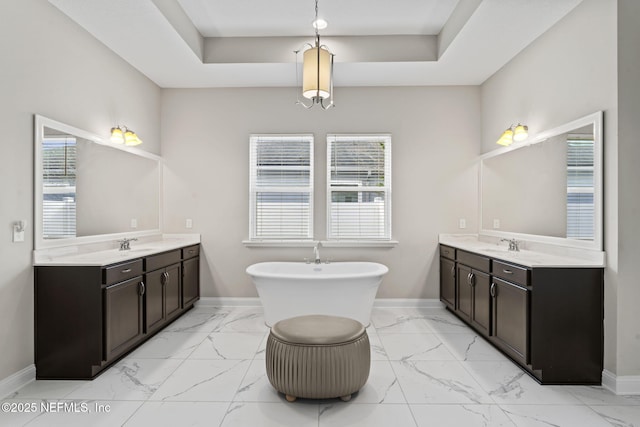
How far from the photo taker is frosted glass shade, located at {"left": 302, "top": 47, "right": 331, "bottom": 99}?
2658 millimetres

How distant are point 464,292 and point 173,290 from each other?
3.05 metres

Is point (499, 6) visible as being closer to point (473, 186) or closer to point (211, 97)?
point (473, 186)

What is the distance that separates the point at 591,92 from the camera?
252 centimetres

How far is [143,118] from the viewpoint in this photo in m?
3.96

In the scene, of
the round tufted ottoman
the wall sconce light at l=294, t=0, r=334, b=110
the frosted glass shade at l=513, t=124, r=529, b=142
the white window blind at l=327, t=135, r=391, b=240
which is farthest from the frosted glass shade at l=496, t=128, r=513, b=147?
the round tufted ottoman

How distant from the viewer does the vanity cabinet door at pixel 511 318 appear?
2498 millimetres

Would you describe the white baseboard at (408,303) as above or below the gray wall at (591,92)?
below

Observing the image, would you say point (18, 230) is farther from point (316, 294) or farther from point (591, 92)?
point (591, 92)

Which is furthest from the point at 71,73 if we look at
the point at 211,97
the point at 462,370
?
the point at 462,370

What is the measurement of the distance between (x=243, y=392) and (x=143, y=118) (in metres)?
3.23

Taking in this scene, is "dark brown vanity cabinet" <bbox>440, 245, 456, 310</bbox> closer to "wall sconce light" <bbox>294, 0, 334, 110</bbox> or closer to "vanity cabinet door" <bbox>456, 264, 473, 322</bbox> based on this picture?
"vanity cabinet door" <bbox>456, 264, 473, 322</bbox>

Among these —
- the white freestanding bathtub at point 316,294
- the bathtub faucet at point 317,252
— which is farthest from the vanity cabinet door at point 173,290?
the bathtub faucet at point 317,252

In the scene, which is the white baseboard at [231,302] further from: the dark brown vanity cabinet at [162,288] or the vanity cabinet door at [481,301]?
the vanity cabinet door at [481,301]

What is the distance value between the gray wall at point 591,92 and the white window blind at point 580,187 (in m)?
0.13
